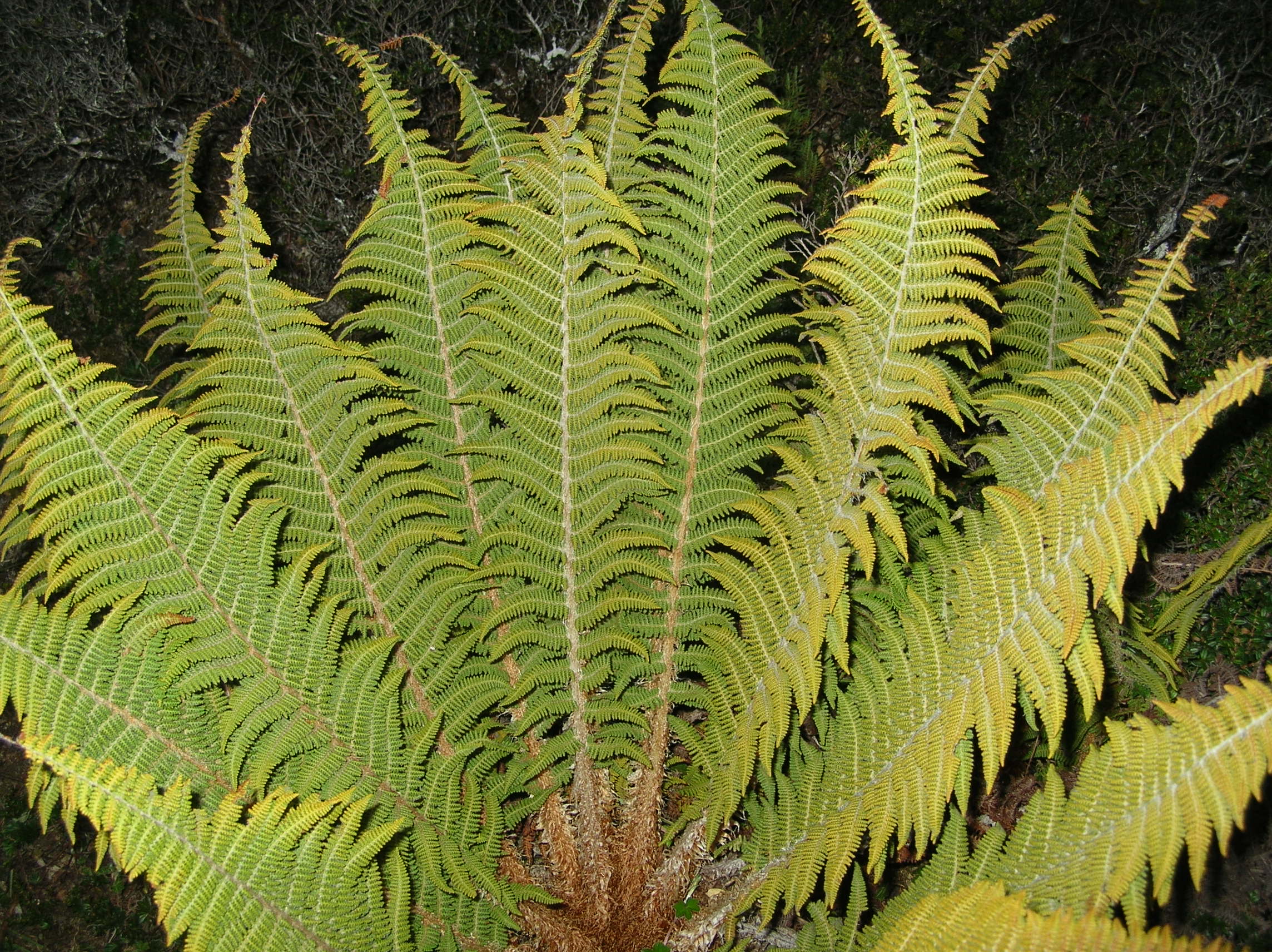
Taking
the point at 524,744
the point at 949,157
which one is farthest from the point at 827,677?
the point at 949,157

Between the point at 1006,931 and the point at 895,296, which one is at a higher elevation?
the point at 895,296

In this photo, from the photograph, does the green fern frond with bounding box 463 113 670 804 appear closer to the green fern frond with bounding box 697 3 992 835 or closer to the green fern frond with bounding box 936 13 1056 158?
the green fern frond with bounding box 697 3 992 835

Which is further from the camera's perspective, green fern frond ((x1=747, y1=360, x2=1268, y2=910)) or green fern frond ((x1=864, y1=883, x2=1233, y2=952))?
green fern frond ((x1=747, y1=360, x2=1268, y2=910))

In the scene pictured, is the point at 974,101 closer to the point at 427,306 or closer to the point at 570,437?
the point at 570,437

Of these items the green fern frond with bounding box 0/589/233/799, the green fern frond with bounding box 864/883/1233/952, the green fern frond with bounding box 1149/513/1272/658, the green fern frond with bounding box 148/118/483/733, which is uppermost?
the green fern frond with bounding box 1149/513/1272/658

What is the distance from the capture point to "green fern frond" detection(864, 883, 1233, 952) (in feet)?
3.22

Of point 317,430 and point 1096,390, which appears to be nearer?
point 1096,390

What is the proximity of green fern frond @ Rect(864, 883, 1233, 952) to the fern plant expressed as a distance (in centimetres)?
1

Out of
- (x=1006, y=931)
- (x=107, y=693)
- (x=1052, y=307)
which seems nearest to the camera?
(x=1006, y=931)

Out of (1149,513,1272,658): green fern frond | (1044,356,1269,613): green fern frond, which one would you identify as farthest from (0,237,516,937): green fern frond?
(1149,513,1272,658): green fern frond

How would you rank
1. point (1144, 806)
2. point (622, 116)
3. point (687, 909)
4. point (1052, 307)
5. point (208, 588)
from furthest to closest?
point (1052, 307) < point (622, 116) < point (687, 909) < point (208, 588) < point (1144, 806)

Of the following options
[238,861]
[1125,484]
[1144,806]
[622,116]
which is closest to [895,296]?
[1125,484]

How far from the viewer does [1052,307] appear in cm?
203

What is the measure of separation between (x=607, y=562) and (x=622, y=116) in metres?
1.01
